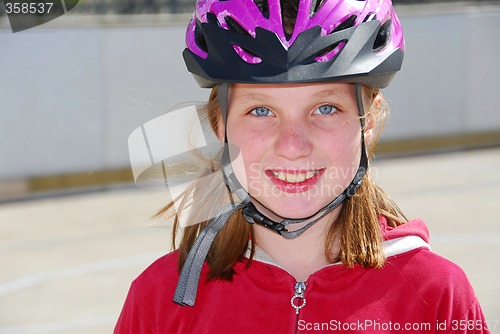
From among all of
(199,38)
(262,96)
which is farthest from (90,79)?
(262,96)

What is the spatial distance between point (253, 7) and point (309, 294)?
2.69 ft

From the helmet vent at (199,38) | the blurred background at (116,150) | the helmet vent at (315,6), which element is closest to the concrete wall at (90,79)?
the blurred background at (116,150)

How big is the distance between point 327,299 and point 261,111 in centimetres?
56

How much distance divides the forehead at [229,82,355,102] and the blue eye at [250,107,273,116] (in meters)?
0.03

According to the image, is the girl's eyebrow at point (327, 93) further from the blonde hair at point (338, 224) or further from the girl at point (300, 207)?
the blonde hair at point (338, 224)

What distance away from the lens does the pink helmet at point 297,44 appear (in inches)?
97.8

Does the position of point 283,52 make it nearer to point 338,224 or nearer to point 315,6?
point 315,6

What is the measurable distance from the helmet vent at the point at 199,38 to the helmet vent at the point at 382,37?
50 centimetres

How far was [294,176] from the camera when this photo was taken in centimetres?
253

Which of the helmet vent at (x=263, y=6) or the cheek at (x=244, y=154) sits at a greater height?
the helmet vent at (x=263, y=6)

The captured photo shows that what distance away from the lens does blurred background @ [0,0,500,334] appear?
6719 mm

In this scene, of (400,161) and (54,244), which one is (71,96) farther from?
(400,161)

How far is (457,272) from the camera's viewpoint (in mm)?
2490

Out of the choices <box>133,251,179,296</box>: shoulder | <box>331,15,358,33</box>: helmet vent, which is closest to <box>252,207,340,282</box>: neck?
<box>133,251,179,296</box>: shoulder
